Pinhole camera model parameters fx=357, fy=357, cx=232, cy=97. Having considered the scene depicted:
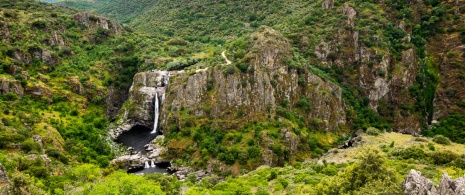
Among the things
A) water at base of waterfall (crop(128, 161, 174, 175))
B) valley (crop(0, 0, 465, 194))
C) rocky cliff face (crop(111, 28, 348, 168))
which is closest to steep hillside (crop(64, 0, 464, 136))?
valley (crop(0, 0, 465, 194))

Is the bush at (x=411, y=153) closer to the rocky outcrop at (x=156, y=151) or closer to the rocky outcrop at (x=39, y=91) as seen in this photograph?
the rocky outcrop at (x=156, y=151)

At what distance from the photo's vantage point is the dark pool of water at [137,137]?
85.2m

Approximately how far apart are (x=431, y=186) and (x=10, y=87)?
274 feet

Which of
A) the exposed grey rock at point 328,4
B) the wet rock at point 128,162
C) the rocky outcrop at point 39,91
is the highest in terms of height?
the exposed grey rock at point 328,4

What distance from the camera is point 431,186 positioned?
3127 centimetres

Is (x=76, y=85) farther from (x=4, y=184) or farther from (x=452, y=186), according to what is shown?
(x=452, y=186)

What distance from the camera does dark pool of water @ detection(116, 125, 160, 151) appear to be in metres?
85.2

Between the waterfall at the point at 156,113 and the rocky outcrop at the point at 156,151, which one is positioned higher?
the waterfall at the point at 156,113

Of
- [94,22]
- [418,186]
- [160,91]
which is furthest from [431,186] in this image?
[94,22]

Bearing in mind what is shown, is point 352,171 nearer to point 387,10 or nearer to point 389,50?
point 389,50

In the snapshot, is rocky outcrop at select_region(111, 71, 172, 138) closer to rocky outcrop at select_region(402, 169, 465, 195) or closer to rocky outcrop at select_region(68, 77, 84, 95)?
rocky outcrop at select_region(68, 77, 84, 95)

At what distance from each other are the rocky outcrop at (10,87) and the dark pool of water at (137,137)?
24294mm

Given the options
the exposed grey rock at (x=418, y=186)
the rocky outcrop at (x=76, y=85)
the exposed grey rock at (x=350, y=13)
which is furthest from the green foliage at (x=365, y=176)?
the exposed grey rock at (x=350, y=13)

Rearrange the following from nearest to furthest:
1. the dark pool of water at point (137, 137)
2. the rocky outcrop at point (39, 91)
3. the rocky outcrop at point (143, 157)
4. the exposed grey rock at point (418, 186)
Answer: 1. the exposed grey rock at point (418, 186)
2. the rocky outcrop at point (143, 157)
3. the rocky outcrop at point (39, 91)
4. the dark pool of water at point (137, 137)
